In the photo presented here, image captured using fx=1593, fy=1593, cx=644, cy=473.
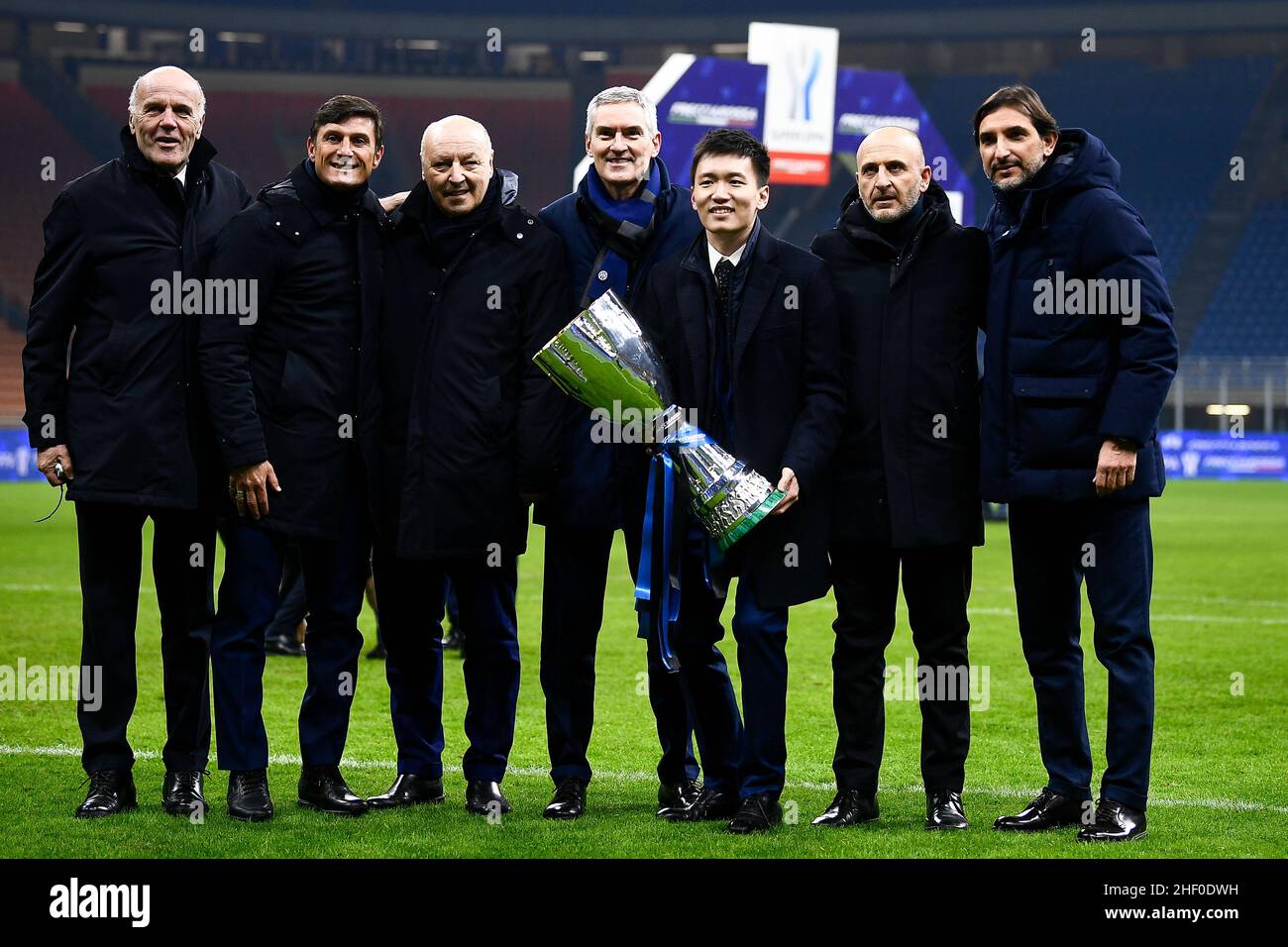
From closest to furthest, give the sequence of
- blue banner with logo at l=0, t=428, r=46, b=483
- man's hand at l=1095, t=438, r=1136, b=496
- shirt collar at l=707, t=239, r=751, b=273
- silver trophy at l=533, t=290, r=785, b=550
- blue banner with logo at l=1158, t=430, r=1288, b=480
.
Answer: man's hand at l=1095, t=438, r=1136, b=496
silver trophy at l=533, t=290, r=785, b=550
shirt collar at l=707, t=239, r=751, b=273
blue banner with logo at l=0, t=428, r=46, b=483
blue banner with logo at l=1158, t=430, r=1288, b=480

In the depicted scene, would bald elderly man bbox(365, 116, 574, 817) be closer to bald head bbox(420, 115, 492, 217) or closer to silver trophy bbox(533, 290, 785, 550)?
bald head bbox(420, 115, 492, 217)

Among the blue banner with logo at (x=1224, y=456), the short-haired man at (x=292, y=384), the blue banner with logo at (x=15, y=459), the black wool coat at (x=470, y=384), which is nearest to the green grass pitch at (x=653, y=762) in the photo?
the short-haired man at (x=292, y=384)

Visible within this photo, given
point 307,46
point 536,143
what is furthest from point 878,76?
point 307,46

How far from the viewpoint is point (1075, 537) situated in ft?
14.0

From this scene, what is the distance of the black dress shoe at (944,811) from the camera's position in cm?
425

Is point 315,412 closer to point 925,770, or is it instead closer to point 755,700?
point 755,700

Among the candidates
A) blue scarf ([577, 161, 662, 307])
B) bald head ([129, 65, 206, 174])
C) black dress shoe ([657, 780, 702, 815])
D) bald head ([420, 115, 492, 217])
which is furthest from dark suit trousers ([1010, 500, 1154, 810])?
bald head ([129, 65, 206, 174])

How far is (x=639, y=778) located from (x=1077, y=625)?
1.50 metres

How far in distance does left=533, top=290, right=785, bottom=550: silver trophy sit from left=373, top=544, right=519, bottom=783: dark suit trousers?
613 mm

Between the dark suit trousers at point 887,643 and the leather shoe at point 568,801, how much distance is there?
0.72 m

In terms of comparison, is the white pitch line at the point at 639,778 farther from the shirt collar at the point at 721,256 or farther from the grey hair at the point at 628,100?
the grey hair at the point at 628,100

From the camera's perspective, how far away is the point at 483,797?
4.45m

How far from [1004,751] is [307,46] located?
37323 mm

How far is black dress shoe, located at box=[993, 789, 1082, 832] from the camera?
4.23 m
